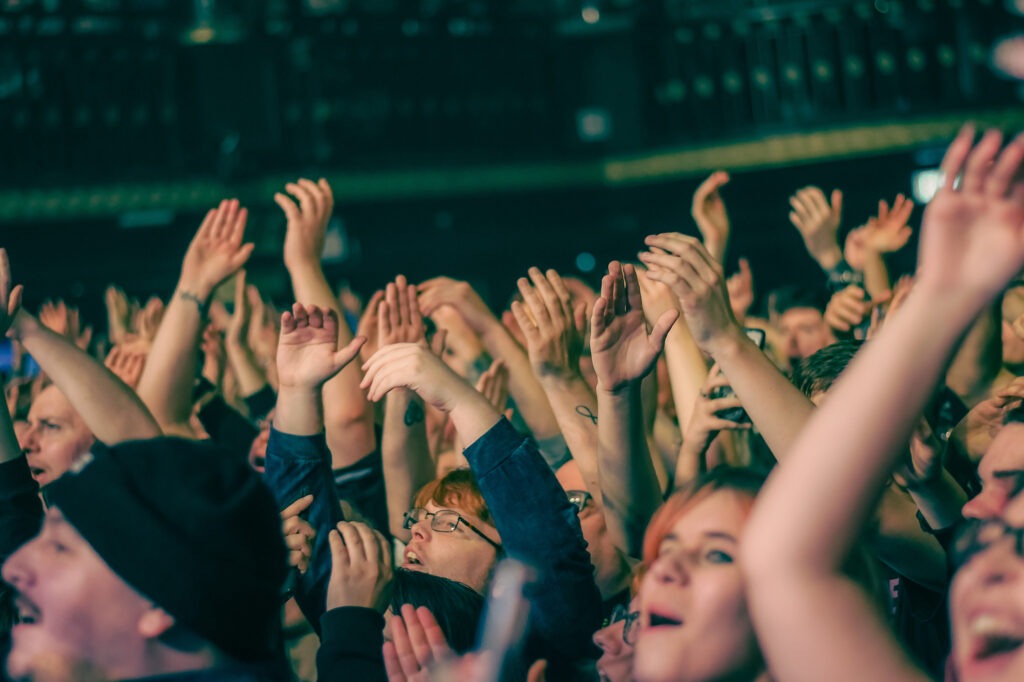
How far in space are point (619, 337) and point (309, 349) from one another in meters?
0.63

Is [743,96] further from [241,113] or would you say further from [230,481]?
[230,481]

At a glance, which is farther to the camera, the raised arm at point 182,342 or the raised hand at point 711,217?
the raised hand at point 711,217

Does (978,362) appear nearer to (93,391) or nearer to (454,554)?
(454,554)

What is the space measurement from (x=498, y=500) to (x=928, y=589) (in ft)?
2.54

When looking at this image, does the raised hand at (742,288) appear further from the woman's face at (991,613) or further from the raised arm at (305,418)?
the woman's face at (991,613)

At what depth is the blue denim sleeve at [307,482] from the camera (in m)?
2.05

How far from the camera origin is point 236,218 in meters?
3.16

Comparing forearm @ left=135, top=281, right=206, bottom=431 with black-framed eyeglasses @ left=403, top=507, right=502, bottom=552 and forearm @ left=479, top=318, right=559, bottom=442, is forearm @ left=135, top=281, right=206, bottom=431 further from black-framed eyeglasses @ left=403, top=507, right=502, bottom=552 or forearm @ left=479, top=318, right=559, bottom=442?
black-framed eyeglasses @ left=403, top=507, right=502, bottom=552

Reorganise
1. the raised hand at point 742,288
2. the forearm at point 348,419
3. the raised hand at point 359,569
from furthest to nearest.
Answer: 1. the raised hand at point 742,288
2. the forearm at point 348,419
3. the raised hand at point 359,569

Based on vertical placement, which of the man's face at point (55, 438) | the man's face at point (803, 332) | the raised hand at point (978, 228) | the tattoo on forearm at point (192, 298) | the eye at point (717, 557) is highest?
the raised hand at point (978, 228)

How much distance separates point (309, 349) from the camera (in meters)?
2.25

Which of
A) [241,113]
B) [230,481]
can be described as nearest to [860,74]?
[241,113]

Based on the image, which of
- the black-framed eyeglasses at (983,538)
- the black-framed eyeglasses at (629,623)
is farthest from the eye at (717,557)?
the black-framed eyeglasses at (983,538)

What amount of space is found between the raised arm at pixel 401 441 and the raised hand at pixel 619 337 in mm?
722
